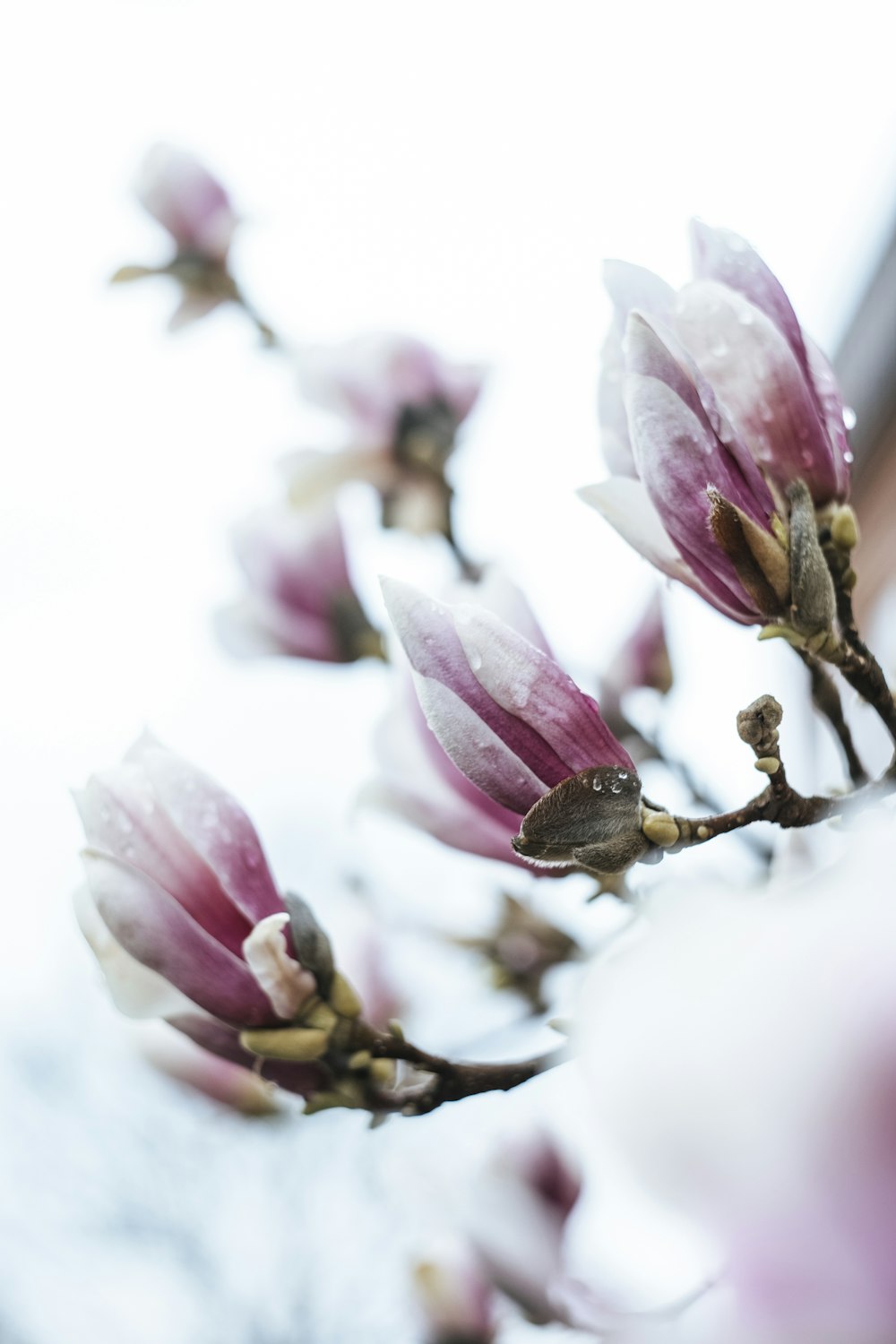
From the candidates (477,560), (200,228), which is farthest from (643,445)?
(200,228)

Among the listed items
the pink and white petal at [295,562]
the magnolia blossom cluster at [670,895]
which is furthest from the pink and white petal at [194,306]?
the magnolia blossom cluster at [670,895]

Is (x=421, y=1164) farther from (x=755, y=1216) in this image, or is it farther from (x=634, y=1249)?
(x=755, y=1216)

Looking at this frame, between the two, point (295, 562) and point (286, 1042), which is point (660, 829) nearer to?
point (286, 1042)

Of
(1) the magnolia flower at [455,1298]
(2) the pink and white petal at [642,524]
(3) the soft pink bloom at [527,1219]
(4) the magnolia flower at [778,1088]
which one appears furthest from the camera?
(1) the magnolia flower at [455,1298]

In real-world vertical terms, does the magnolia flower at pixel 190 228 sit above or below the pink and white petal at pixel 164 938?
above

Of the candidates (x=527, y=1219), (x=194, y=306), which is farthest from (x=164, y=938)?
(x=194, y=306)

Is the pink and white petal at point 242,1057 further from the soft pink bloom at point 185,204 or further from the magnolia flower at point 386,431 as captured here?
the soft pink bloom at point 185,204
